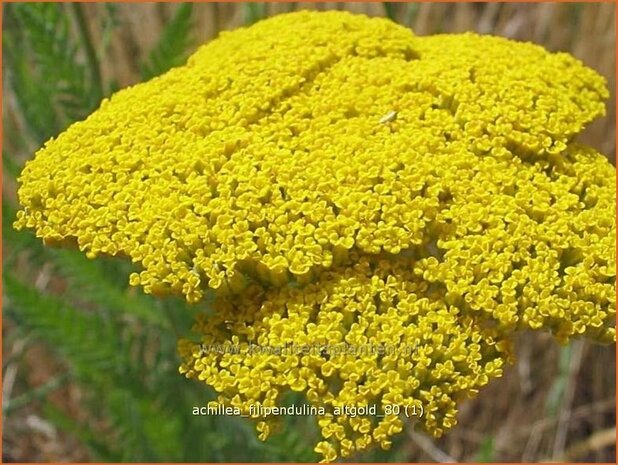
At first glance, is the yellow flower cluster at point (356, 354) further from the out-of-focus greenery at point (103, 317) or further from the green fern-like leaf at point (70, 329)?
the green fern-like leaf at point (70, 329)

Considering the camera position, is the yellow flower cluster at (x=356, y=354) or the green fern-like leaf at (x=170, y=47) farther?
the green fern-like leaf at (x=170, y=47)

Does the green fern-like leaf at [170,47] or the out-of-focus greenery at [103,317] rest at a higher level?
the green fern-like leaf at [170,47]

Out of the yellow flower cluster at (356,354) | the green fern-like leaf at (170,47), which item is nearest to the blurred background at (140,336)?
the green fern-like leaf at (170,47)

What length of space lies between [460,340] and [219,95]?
59 centimetres

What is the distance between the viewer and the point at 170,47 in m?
1.98

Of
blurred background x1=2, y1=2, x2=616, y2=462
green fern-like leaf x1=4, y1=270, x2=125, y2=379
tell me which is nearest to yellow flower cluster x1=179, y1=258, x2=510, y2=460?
blurred background x1=2, y1=2, x2=616, y2=462

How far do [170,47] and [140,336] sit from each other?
810mm

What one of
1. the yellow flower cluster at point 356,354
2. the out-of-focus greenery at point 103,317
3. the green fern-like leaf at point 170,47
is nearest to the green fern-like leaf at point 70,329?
the out-of-focus greenery at point 103,317

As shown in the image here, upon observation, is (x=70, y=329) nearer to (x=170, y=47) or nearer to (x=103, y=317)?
(x=103, y=317)

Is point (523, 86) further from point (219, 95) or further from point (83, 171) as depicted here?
point (83, 171)

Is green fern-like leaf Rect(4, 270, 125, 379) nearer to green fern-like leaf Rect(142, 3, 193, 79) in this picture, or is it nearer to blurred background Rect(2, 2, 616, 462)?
blurred background Rect(2, 2, 616, 462)

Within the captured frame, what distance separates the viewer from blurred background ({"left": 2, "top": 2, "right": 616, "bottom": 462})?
2002 millimetres

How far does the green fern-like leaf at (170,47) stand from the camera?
6.48 feet

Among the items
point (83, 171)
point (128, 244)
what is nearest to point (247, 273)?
point (128, 244)
